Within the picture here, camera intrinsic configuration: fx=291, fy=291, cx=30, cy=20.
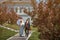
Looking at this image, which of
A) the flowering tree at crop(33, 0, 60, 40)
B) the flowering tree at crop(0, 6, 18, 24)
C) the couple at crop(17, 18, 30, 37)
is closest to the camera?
the flowering tree at crop(33, 0, 60, 40)

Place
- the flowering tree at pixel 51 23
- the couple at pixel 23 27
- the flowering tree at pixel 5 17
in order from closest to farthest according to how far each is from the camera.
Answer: the flowering tree at pixel 51 23
the couple at pixel 23 27
the flowering tree at pixel 5 17

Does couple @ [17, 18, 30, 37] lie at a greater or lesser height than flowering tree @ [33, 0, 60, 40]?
lesser

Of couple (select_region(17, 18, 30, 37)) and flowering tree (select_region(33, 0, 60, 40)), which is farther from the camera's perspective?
couple (select_region(17, 18, 30, 37))

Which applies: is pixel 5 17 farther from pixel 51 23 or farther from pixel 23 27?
pixel 51 23

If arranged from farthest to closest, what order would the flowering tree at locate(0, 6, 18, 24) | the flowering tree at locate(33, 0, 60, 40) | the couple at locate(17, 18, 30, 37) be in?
1. the flowering tree at locate(0, 6, 18, 24)
2. the couple at locate(17, 18, 30, 37)
3. the flowering tree at locate(33, 0, 60, 40)

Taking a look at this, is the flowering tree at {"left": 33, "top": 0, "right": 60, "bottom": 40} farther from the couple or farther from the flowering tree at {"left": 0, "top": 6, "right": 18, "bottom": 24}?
the flowering tree at {"left": 0, "top": 6, "right": 18, "bottom": 24}

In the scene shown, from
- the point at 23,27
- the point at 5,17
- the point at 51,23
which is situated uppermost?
the point at 51,23

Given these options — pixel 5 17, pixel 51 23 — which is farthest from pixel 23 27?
pixel 5 17

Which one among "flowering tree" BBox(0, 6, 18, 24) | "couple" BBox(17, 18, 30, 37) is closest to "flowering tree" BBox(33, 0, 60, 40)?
"couple" BBox(17, 18, 30, 37)

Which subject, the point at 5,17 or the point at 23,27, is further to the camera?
the point at 5,17

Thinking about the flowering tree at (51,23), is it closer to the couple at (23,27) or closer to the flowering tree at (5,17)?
the couple at (23,27)

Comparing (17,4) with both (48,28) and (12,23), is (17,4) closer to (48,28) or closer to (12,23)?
(12,23)

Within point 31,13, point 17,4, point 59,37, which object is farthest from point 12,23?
point 17,4

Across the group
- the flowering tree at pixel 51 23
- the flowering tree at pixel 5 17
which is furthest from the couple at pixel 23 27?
the flowering tree at pixel 5 17
